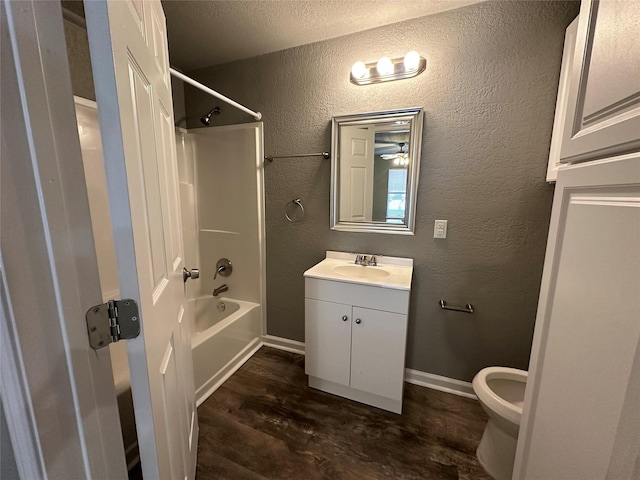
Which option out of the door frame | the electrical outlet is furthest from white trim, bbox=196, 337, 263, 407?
the electrical outlet

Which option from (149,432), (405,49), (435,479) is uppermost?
(405,49)

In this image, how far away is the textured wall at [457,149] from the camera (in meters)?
1.48

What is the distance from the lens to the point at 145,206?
0.65m

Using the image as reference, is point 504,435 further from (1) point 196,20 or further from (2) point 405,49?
(1) point 196,20

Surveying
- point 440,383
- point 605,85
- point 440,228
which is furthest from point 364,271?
point 605,85

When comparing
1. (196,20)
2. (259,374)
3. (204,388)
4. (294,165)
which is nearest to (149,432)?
(204,388)

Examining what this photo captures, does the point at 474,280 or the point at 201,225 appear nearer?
the point at 474,280

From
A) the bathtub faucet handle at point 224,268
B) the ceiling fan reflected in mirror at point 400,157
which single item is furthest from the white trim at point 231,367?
the ceiling fan reflected in mirror at point 400,157

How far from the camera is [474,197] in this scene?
1643mm

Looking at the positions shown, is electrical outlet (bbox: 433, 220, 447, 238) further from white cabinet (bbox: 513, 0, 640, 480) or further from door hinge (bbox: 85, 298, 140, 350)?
door hinge (bbox: 85, 298, 140, 350)

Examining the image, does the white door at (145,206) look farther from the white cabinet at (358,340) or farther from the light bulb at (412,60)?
the light bulb at (412,60)

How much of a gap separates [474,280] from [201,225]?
228 centimetres

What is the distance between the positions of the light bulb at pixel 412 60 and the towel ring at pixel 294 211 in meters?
1.11

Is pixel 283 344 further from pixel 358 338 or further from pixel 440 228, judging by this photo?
pixel 440 228
